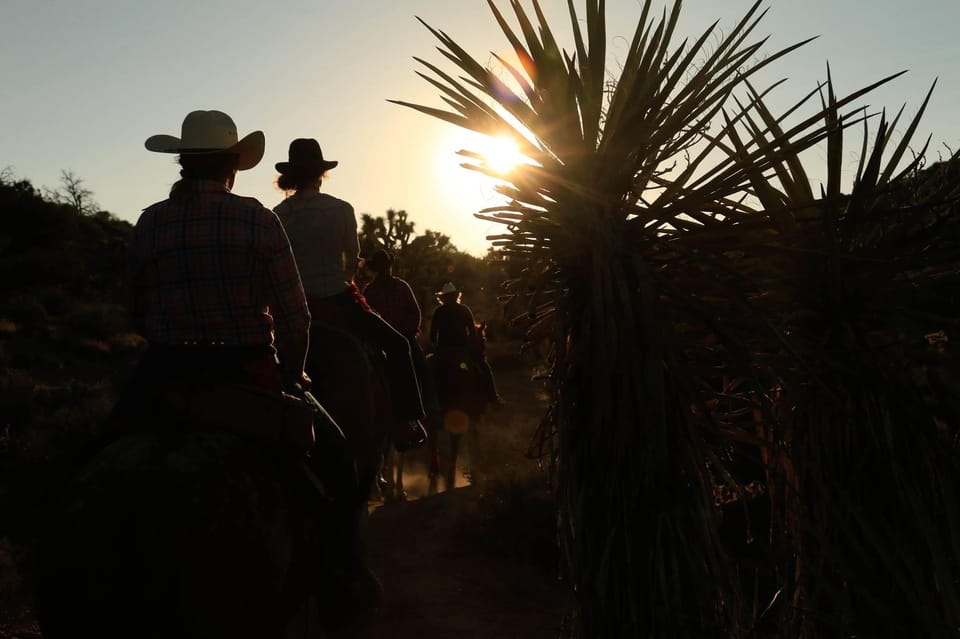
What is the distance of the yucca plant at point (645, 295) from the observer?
385 centimetres

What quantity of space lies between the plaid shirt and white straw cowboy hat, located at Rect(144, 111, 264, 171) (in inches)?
7.9

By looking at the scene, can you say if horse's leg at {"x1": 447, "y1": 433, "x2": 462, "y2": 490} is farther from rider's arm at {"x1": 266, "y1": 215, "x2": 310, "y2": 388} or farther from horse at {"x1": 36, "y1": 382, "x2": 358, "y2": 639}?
horse at {"x1": 36, "y1": 382, "x2": 358, "y2": 639}

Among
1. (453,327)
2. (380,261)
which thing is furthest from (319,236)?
(453,327)

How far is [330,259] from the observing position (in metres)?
6.13

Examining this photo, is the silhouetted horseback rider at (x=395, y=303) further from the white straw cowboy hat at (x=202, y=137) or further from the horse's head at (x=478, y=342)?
the white straw cowboy hat at (x=202, y=137)

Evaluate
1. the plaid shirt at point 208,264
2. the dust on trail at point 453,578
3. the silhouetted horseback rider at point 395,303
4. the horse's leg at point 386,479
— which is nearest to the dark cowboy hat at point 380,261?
the silhouetted horseback rider at point 395,303

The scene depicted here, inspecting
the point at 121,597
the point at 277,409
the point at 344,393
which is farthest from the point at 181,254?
the point at 344,393

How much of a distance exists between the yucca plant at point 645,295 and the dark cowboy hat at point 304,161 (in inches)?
91.0

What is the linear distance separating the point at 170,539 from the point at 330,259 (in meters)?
3.00

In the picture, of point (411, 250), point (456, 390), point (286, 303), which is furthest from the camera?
point (411, 250)

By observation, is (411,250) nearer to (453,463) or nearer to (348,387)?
(453,463)

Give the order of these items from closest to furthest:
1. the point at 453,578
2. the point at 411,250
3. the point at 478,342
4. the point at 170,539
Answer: the point at 170,539, the point at 453,578, the point at 478,342, the point at 411,250

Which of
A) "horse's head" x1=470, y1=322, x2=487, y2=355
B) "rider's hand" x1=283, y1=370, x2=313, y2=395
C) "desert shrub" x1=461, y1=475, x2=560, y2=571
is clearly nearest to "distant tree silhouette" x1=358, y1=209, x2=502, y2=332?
"horse's head" x1=470, y1=322, x2=487, y2=355

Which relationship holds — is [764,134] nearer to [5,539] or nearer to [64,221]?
[5,539]
